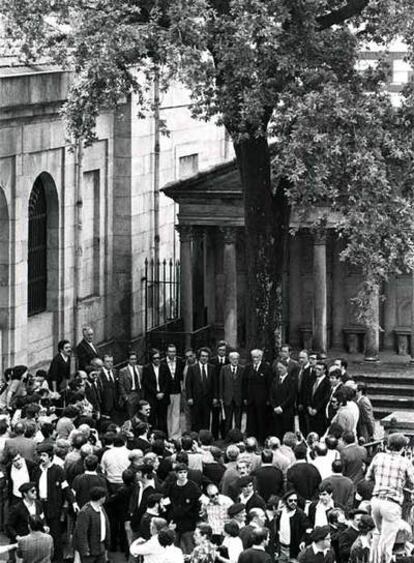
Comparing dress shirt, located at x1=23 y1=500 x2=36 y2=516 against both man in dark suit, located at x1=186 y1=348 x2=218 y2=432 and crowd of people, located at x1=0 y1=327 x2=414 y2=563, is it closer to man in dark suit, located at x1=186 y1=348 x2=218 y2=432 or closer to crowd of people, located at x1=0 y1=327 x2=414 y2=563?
crowd of people, located at x1=0 y1=327 x2=414 y2=563

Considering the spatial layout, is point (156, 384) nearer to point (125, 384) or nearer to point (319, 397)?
point (125, 384)

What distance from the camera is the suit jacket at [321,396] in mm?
32500

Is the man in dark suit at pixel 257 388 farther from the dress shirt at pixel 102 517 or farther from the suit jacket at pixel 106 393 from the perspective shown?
the dress shirt at pixel 102 517

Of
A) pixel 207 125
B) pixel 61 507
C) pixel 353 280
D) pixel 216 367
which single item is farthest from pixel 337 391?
pixel 207 125

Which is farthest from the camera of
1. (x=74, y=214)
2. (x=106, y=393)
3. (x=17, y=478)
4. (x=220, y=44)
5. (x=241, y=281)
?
(x=241, y=281)

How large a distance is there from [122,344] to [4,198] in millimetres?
7500

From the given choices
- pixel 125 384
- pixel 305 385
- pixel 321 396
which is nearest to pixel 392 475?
pixel 321 396

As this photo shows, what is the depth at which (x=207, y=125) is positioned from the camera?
48438 mm

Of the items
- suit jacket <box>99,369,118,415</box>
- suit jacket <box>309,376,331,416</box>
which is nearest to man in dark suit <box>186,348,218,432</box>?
suit jacket <box>99,369,118,415</box>

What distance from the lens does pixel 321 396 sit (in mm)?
32500

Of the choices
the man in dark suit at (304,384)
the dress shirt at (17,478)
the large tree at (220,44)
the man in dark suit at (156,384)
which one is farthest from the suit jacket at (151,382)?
the dress shirt at (17,478)

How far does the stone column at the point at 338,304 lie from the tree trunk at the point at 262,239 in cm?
736

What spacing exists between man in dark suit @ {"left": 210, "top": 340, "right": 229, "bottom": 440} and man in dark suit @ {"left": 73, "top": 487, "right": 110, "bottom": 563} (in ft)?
30.7

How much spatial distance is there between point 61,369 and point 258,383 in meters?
3.35
